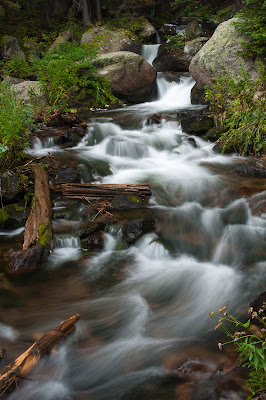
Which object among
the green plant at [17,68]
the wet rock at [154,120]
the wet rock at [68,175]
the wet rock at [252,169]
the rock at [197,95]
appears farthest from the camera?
the green plant at [17,68]

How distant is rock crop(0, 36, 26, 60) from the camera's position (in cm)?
1387

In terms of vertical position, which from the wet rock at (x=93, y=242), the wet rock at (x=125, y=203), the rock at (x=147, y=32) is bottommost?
A: the wet rock at (x=93, y=242)

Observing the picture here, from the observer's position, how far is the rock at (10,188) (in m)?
5.64

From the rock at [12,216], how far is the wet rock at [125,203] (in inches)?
57.3

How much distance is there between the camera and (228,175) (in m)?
7.00

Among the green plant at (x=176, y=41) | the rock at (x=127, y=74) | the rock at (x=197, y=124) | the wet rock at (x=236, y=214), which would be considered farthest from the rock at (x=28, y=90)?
the wet rock at (x=236, y=214)

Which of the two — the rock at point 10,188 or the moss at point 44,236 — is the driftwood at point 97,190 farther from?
the moss at point 44,236

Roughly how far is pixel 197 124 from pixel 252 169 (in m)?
2.72

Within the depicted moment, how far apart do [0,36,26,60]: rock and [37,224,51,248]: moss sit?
37.0 feet

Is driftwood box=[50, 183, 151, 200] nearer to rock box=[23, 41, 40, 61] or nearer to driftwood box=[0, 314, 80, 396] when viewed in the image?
driftwood box=[0, 314, 80, 396]

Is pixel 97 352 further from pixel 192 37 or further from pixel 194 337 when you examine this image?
pixel 192 37

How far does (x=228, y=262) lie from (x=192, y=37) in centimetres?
1398

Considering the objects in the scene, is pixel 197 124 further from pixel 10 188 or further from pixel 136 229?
pixel 10 188

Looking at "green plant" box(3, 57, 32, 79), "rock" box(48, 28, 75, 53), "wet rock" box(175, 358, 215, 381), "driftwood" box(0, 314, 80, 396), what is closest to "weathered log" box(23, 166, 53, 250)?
"driftwood" box(0, 314, 80, 396)
